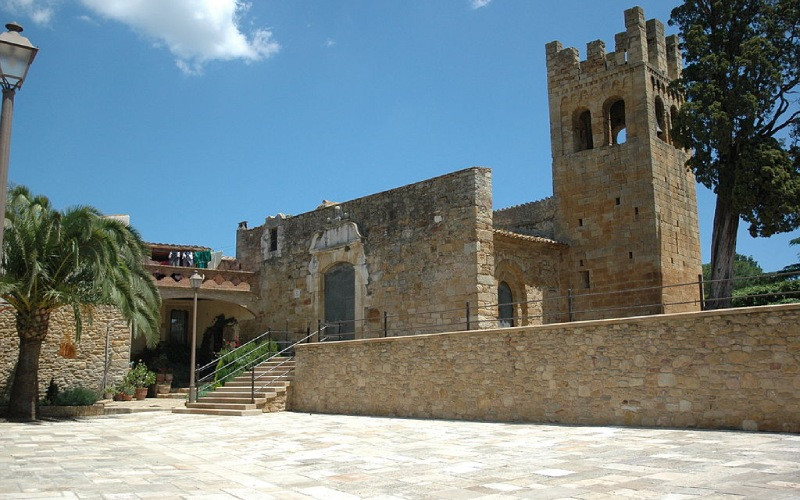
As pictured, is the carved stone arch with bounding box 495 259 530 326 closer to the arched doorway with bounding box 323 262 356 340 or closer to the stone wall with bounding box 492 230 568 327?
the stone wall with bounding box 492 230 568 327

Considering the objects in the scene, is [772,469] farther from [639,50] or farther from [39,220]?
[639,50]

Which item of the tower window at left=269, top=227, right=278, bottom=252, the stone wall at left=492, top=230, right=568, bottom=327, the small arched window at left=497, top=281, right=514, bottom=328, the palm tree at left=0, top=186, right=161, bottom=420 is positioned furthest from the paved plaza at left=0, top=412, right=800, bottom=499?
the tower window at left=269, top=227, right=278, bottom=252

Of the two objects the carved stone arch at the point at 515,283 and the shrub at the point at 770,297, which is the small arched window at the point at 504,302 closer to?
the carved stone arch at the point at 515,283

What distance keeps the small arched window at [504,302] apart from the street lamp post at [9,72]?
13781 mm

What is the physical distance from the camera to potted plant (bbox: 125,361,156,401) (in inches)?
837

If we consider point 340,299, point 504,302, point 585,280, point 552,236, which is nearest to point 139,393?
point 340,299

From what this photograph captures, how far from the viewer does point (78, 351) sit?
19984 millimetres

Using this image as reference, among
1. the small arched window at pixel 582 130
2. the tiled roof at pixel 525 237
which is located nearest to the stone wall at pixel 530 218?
the tiled roof at pixel 525 237

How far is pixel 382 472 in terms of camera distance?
814 cm

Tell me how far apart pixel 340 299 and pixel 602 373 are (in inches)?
413

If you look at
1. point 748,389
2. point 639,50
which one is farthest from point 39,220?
point 639,50

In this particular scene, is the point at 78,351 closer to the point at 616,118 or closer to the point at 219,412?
the point at 219,412

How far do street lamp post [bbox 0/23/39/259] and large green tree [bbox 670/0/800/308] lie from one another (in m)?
16.1

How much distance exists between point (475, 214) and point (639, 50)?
318 inches
